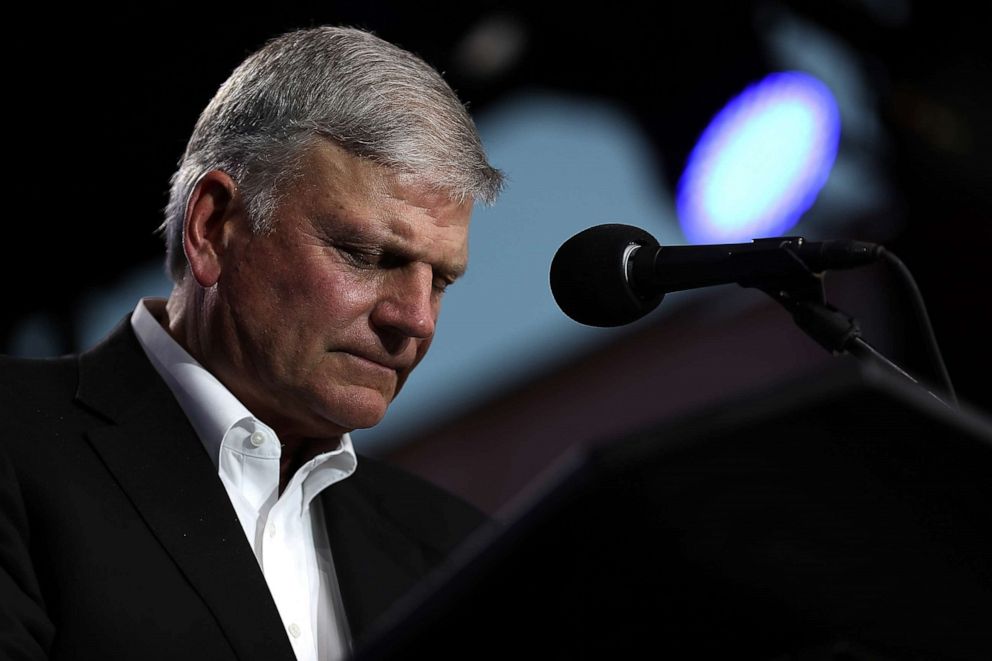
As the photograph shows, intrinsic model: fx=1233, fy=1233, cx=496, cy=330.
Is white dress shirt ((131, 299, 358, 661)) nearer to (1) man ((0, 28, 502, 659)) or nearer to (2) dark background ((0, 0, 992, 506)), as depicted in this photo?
(1) man ((0, 28, 502, 659))

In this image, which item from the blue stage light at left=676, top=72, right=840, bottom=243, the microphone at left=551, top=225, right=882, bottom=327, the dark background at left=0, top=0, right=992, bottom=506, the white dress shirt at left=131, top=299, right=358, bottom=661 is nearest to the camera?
the microphone at left=551, top=225, right=882, bottom=327

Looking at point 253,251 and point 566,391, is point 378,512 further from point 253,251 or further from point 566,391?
point 566,391

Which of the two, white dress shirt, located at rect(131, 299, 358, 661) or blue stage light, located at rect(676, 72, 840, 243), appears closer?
white dress shirt, located at rect(131, 299, 358, 661)

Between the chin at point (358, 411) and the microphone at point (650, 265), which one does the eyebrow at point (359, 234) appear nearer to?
the chin at point (358, 411)

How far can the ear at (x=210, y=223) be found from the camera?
2.08m

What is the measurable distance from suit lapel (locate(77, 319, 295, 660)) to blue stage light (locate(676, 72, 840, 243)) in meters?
2.30

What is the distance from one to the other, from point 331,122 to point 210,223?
0.28m

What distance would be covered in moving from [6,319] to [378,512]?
2.25m

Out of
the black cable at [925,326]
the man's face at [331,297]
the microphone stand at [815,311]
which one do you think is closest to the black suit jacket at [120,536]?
the man's face at [331,297]

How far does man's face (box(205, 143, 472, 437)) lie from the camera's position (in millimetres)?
1976

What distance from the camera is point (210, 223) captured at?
2.11m

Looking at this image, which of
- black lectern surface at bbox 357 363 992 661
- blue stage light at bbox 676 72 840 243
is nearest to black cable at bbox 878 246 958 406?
black lectern surface at bbox 357 363 992 661

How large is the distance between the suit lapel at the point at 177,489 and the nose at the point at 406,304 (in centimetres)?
36

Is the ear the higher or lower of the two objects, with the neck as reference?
higher
